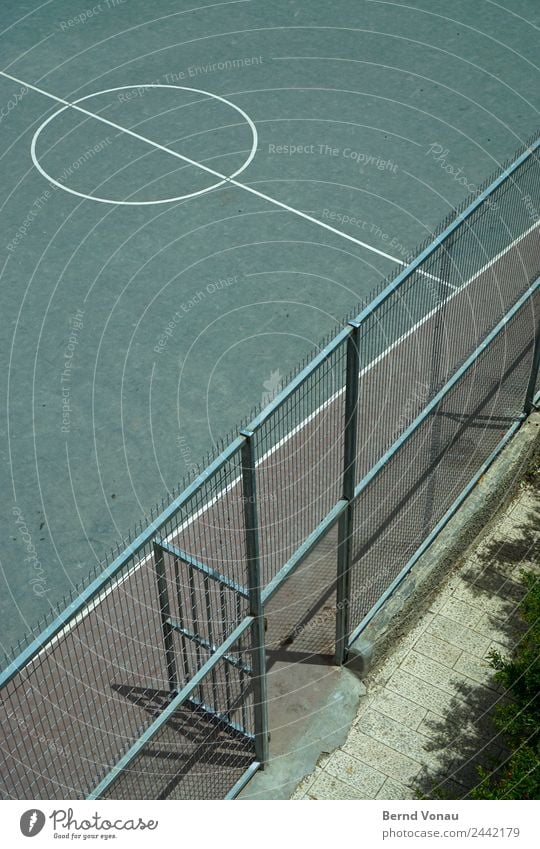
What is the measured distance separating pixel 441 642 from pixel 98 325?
643 cm

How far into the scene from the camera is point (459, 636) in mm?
10969

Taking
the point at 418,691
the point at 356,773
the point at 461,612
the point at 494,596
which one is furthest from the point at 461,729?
the point at 494,596

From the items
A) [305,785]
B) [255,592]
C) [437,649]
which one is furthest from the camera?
[437,649]

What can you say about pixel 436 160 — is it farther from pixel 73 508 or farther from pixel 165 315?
pixel 73 508

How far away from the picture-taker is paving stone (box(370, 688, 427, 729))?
1026 cm

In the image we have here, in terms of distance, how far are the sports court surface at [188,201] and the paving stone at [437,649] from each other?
340cm

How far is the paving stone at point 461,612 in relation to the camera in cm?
1112

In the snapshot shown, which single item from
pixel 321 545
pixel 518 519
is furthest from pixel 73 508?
pixel 518 519

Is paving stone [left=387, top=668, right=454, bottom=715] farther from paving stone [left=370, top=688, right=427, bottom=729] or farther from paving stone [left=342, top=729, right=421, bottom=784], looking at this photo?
paving stone [left=342, top=729, right=421, bottom=784]

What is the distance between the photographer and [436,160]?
17.6 m

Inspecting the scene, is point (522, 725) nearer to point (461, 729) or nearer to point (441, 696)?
point (461, 729)

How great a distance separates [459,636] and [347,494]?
235 cm

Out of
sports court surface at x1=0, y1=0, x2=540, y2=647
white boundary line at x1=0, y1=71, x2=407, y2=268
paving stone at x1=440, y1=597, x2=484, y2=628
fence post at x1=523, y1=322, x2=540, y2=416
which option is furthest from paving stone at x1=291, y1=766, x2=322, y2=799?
white boundary line at x1=0, y1=71, x2=407, y2=268

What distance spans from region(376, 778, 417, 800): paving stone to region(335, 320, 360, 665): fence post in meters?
1.27
